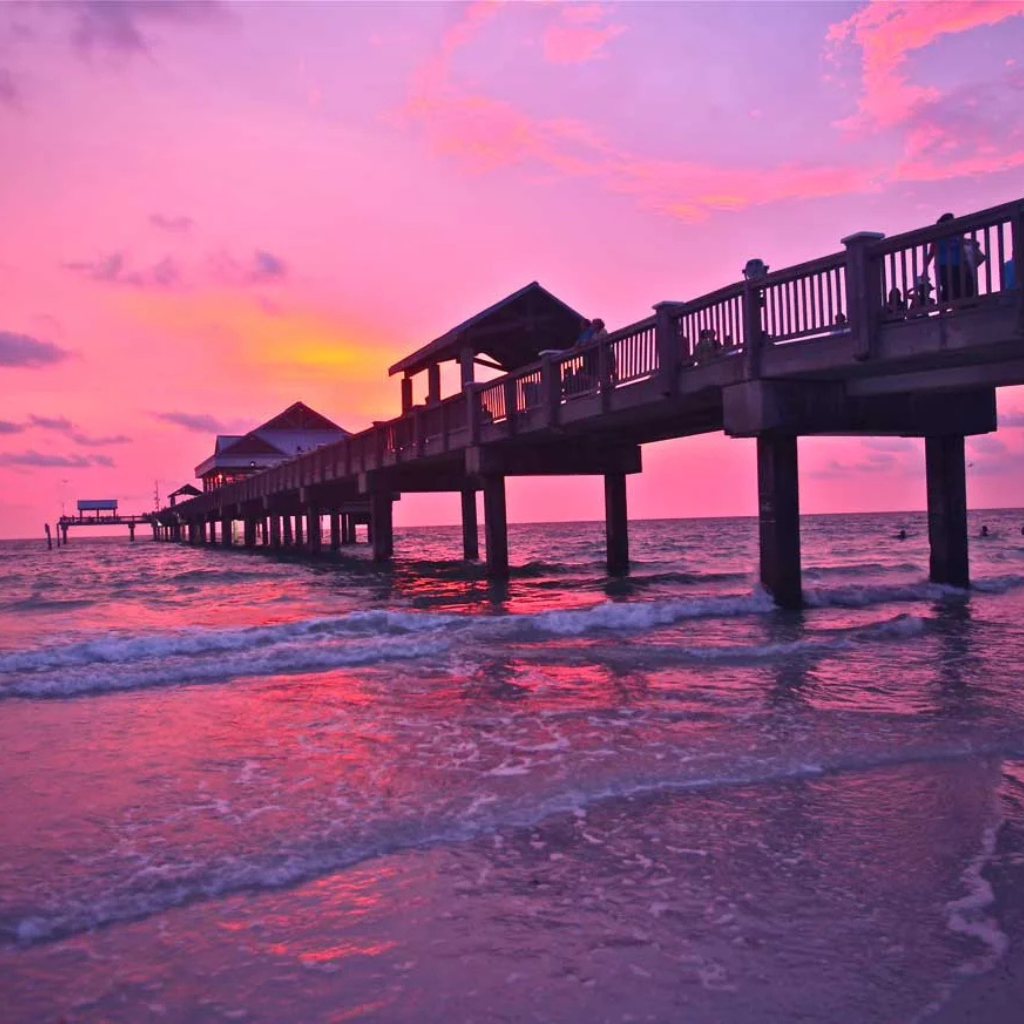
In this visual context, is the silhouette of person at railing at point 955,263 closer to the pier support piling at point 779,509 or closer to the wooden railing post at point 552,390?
the pier support piling at point 779,509

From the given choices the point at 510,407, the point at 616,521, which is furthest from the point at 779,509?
the point at 616,521

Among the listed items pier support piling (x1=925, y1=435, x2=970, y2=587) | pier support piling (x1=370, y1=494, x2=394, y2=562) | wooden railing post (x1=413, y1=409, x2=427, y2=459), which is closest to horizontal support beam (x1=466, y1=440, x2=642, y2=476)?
wooden railing post (x1=413, y1=409, x2=427, y2=459)

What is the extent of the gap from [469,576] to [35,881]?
73.5ft

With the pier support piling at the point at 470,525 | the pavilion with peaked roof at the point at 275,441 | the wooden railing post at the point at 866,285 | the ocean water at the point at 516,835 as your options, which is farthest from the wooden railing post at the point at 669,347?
the pavilion with peaked roof at the point at 275,441

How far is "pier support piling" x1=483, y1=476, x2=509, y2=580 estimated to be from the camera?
2259cm

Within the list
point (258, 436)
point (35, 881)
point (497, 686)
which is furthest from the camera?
point (258, 436)

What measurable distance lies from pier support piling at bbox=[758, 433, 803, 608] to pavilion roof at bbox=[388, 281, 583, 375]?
12.5 m

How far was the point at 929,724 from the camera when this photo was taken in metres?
6.96

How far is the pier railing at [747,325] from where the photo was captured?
393 inches

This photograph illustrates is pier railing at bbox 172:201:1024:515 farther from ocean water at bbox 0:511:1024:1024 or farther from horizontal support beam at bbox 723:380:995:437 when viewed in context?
ocean water at bbox 0:511:1024:1024

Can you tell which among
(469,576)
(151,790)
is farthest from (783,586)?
(469,576)

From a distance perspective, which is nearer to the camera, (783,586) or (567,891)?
(567,891)

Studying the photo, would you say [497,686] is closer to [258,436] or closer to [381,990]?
[381,990]

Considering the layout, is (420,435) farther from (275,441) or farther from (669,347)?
(275,441)
